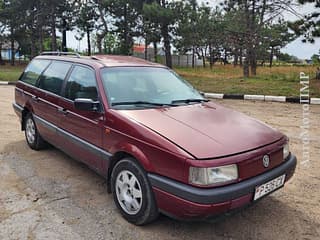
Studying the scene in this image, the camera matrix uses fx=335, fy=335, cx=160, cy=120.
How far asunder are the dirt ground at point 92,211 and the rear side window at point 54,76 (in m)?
1.04

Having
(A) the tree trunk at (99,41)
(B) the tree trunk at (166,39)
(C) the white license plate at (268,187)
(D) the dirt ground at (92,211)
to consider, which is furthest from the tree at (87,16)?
(C) the white license plate at (268,187)

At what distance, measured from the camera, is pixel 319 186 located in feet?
12.5

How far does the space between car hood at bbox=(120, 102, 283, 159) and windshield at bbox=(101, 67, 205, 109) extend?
0.66ft

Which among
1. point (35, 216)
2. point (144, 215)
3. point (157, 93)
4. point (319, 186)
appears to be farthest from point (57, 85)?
point (319, 186)

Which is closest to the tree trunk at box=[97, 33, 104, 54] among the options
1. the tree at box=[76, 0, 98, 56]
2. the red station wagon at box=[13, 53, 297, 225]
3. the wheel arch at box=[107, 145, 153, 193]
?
the tree at box=[76, 0, 98, 56]

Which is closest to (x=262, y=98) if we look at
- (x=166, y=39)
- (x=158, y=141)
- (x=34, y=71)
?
(x=34, y=71)

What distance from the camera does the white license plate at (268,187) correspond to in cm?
277

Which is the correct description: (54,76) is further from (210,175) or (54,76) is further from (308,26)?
(308,26)

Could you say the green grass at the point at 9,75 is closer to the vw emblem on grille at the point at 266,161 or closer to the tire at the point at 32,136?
the tire at the point at 32,136

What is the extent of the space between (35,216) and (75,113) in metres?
1.22

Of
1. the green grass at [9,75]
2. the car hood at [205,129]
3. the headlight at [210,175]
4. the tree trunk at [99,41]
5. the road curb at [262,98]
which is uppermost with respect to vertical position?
the tree trunk at [99,41]

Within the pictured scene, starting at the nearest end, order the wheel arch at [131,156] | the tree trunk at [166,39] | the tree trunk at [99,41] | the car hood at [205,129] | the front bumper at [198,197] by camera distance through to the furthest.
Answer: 1. the front bumper at [198,197]
2. the car hood at [205,129]
3. the wheel arch at [131,156]
4. the tree trunk at [166,39]
5. the tree trunk at [99,41]

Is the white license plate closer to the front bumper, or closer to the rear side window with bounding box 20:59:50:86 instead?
the front bumper

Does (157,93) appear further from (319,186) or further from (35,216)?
(319,186)
